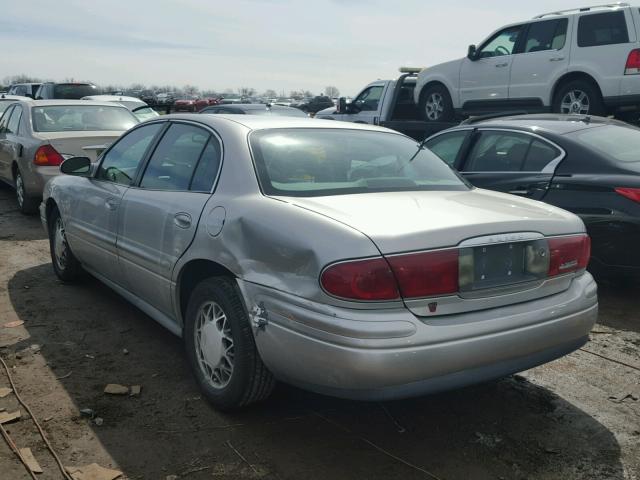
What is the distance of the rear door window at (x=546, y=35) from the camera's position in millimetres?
9156

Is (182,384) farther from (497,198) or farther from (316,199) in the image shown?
(497,198)

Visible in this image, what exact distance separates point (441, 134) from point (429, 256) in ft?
13.5

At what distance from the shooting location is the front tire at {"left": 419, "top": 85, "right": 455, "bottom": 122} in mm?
10938

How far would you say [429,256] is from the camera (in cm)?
266

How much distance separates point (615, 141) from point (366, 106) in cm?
832

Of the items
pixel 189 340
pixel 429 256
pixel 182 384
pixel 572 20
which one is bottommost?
pixel 182 384

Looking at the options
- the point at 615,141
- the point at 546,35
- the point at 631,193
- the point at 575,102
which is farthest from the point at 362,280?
the point at 546,35

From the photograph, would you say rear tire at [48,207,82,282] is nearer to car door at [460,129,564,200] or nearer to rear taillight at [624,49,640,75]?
car door at [460,129,564,200]

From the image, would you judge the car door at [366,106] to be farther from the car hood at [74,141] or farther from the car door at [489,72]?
the car hood at [74,141]

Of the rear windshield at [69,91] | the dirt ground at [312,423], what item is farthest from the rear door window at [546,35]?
the rear windshield at [69,91]

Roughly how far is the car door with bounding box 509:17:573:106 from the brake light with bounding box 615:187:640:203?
4684 millimetres

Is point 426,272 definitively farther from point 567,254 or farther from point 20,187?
point 20,187

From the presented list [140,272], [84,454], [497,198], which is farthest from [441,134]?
[84,454]

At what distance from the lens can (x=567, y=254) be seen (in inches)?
123
